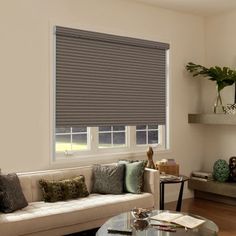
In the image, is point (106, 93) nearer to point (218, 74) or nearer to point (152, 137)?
point (152, 137)

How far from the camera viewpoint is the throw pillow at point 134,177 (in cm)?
427

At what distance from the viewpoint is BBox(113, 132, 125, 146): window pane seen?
5078mm

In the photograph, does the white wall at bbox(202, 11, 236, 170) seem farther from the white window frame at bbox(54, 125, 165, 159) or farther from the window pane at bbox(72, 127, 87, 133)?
the window pane at bbox(72, 127, 87, 133)

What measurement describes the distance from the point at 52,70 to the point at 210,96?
105 inches

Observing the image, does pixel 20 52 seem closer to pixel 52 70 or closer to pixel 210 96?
pixel 52 70

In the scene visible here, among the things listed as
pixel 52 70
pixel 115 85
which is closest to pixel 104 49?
pixel 115 85

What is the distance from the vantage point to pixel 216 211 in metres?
5.02

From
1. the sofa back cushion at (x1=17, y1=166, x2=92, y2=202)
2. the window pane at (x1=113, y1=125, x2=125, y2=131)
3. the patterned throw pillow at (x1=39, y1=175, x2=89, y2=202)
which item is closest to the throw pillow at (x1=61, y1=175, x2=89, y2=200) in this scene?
the patterned throw pillow at (x1=39, y1=175, x2=89, y2=202)

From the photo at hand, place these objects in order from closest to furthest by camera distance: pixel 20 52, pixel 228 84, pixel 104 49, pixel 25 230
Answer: pixel 25 230
pixel 20 52
pixel 104 49
pixel 228 84

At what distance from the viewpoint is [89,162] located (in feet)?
15.4

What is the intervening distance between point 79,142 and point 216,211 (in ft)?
6.68

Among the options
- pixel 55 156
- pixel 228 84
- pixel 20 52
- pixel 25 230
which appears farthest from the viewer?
pixel 228 84

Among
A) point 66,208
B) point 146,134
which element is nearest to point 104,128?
point 146,134

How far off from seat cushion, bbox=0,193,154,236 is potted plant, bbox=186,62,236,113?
213cm
